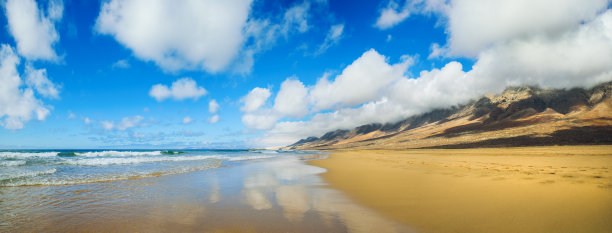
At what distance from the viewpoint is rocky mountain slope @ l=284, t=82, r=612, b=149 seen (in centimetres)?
5462

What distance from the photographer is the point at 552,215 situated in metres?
4.98

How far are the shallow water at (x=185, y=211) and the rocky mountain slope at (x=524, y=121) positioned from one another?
64255 mm

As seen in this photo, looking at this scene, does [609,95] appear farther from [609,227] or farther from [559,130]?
[609,227]

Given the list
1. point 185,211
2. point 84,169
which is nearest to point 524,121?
point 185,211

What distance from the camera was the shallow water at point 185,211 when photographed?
5.13m

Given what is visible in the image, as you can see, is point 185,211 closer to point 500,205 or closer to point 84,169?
point 500,205

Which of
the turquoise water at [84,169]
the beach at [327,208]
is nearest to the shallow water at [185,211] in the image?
the beach at [327,208]

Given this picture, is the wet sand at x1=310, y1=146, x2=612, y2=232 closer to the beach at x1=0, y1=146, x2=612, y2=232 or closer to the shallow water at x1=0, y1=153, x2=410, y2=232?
the beach at x1=0, y1=146, x2=612, y2=232

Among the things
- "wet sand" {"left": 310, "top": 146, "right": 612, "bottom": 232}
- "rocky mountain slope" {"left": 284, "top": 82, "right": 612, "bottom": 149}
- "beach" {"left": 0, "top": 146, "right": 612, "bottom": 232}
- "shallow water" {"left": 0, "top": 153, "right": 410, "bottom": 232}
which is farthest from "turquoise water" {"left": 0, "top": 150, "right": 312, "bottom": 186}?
"rocky mountain slope" {"left": 284, "top": 82, "right": 612, "bottom": 149}

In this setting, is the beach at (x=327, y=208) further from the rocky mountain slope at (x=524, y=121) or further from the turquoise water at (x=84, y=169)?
the rocky mountain slope at (x=524, y=121)

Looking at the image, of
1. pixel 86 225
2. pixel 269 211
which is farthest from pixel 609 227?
pixel 86 225

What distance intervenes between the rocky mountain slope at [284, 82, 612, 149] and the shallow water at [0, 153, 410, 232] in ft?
211

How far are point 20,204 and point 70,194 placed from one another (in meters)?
1.48

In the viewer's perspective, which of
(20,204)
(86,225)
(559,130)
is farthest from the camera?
(559,130)
